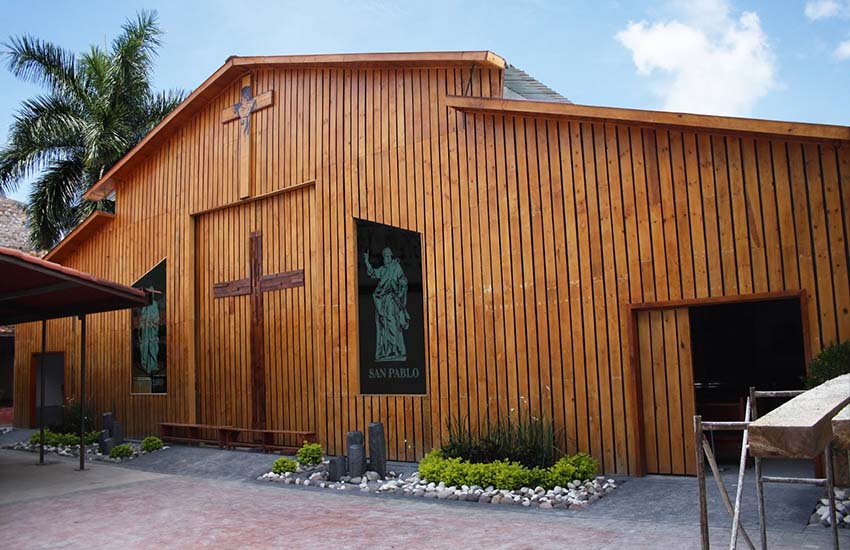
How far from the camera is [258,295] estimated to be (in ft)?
45.4

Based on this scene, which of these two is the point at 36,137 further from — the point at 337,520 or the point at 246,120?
the point at 337,520

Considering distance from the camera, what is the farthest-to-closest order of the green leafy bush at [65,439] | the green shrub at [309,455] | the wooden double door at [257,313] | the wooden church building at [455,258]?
1. the green leafy bush at [65,439]
2. the wooden double door at [257,313]
3. the green shrub at [309,455]
4. the wooden church building at [455,258]

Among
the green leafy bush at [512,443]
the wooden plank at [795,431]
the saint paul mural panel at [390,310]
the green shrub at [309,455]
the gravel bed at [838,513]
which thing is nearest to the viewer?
the wooden plank at [795,431]

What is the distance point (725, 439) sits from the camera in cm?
977

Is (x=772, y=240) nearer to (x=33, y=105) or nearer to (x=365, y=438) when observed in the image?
(x=365, y=438)

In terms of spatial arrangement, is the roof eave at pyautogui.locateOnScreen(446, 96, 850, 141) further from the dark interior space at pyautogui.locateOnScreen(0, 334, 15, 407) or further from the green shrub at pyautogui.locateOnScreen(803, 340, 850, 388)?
the dark interior space at pyautogui.locateOnScreen(0, 334, 15, 407)

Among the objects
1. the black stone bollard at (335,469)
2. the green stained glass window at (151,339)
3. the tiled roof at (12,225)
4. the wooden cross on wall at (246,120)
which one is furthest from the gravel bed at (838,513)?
the tiled roof at (12,225)

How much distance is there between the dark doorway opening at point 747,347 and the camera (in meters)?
13.2

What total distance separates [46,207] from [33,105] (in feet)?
9.95

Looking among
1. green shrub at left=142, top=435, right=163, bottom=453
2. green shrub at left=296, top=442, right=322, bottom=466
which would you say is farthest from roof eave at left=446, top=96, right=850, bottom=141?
green shrub at left=142, top=435, right=163, bottom=453

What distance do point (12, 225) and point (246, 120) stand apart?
25062mm

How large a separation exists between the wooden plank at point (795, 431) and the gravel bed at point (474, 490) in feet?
16.4

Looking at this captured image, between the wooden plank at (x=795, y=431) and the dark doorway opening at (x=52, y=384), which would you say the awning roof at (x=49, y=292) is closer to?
the dark doorway opening at (x=52, y=384)

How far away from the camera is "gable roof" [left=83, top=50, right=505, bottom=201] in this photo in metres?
10.9
